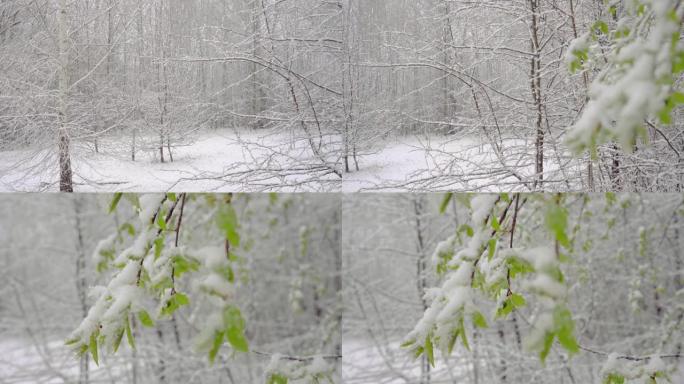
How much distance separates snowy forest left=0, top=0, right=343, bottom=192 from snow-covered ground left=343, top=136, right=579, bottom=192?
0.50 ft

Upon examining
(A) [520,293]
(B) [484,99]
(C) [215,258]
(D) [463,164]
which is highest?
(B) [484,99]

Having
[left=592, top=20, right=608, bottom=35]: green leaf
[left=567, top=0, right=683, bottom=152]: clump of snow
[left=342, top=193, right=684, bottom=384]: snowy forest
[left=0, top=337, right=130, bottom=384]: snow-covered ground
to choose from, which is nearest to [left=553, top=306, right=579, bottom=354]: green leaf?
[left=567, top=0, right=683, bottom=152]: clump of snow

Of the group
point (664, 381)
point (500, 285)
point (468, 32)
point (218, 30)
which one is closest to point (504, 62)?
point (468, 32)

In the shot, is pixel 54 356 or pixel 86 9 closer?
pixel 86 9

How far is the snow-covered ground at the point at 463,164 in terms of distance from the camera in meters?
1.60

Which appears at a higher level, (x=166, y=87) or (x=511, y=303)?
(x=166, y=87)

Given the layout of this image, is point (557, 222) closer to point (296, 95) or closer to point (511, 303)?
point (511, 303)

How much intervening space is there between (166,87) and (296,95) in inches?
13.1

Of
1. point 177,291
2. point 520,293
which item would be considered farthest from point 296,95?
point 520,293

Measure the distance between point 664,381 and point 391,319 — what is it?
2.54ft

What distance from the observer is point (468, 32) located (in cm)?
158

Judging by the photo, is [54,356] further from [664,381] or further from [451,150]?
[664,381]

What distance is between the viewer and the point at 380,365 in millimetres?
1922

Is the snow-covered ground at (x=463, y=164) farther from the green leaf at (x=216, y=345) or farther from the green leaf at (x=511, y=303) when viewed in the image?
the green leaf at (x=216, y=345)
